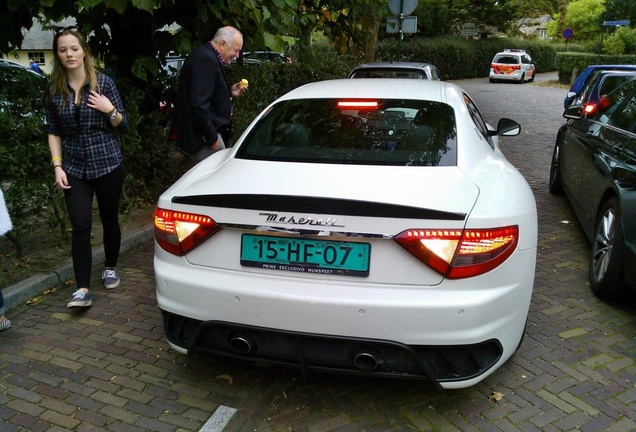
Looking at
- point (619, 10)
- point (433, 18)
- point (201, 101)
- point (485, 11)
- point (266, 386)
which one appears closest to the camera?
point (266, 386)

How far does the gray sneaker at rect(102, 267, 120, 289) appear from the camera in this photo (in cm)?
448

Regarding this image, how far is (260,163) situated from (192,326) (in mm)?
925

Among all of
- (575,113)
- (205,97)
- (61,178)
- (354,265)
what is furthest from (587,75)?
(354,265)

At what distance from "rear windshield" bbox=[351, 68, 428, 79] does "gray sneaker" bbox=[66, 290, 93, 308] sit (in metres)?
7.16

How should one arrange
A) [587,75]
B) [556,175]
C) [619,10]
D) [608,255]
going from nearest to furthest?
[608,255] < [556,175] < [587,75] < [619,10]

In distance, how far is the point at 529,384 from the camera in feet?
10.6

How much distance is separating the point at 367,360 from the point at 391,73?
26.9ft

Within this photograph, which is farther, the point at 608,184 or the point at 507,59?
the point at 507,59

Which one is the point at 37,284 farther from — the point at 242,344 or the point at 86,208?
the point at 242,344

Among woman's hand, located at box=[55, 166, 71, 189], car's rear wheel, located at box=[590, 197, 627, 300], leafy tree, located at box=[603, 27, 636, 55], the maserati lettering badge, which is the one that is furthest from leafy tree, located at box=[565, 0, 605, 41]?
the maserati lettering badge

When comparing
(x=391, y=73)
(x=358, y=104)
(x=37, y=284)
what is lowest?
(x=37, y=284)

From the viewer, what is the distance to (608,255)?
4184 millimetres

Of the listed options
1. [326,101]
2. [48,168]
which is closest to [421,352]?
[326,101]

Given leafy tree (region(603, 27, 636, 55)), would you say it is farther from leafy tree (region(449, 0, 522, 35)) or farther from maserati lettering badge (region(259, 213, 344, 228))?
maserati lettering badge (region(259, 213, 344, 228))
